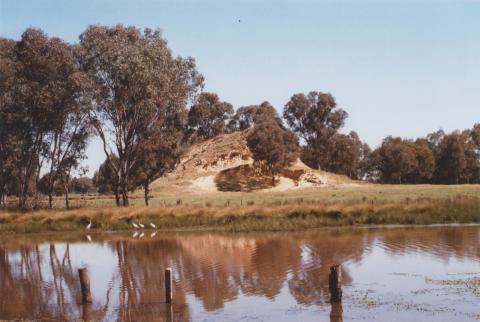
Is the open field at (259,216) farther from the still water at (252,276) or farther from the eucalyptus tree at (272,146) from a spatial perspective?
the eucalyptus tree at (272,146)

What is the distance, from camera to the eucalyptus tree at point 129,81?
50.9 metres

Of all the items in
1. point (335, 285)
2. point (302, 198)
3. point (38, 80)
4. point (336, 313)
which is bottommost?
point (336, 313)

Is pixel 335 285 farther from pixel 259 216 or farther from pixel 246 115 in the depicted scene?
pixel 246 115

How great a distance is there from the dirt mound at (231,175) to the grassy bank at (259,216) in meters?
52.6

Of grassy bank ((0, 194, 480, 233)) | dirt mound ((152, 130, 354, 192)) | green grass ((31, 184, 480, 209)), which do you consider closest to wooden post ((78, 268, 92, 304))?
grassy bank ((0, 194, 480, 233))

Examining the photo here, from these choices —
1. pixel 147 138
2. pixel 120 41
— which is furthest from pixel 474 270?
pixel 147 138

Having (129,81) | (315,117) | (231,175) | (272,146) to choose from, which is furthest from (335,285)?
(315,117)

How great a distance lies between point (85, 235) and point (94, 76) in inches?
599

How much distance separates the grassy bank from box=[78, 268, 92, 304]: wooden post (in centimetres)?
2223

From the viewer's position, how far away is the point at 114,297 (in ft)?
70.9

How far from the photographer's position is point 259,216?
43.5 m

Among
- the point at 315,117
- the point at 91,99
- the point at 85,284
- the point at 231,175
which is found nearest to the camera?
the point at 85,284

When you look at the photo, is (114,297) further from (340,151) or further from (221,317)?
(340,151)

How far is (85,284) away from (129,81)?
109 feet
